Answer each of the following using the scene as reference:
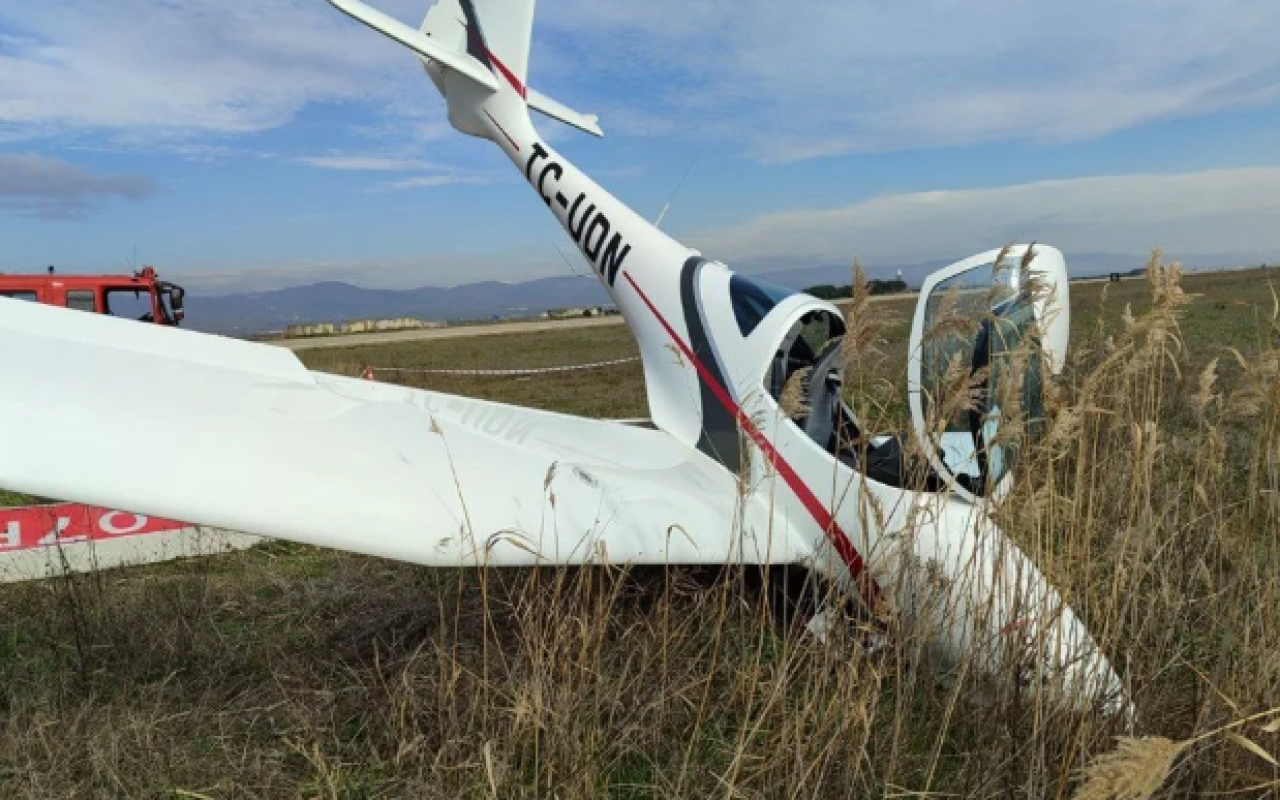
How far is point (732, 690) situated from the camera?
94.7 inches

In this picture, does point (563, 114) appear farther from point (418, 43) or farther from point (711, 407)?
point (711, 407)

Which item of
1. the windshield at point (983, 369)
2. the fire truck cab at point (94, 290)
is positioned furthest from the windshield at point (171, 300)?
the windshield at point (983, 369)

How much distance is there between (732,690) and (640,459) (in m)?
2.34

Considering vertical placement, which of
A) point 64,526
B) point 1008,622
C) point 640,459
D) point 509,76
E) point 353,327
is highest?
point 353,327

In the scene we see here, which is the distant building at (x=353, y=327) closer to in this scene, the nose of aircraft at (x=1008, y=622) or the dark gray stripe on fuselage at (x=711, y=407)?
the dark gray stripe on fuselage at (x=711, y=407)

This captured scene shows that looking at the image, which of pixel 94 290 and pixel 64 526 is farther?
pixel 94 290

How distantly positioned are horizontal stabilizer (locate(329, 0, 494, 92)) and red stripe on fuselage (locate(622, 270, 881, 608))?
139 inches

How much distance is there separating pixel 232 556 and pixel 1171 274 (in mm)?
5385

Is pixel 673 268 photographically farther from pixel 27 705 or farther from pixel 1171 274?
pixel 27 705

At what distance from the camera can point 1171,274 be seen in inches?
93.4

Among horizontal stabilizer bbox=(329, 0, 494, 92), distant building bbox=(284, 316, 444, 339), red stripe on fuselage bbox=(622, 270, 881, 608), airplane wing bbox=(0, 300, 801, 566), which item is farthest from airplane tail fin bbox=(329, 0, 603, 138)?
distant building bbox=(284, 316, 444, 339)

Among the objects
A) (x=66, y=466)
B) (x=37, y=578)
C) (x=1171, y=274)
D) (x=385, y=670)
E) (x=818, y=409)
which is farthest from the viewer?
(x=37, y=578)

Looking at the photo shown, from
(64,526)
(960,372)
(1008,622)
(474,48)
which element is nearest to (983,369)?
(960,372)

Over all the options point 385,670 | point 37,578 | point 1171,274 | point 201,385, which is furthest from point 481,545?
point 37,578
